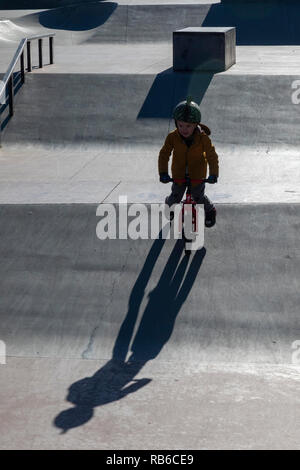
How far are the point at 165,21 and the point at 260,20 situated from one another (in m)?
2.89

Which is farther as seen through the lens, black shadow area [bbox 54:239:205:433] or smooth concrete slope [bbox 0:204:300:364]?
smooth concrete slope [bbox 0:204:300:364]

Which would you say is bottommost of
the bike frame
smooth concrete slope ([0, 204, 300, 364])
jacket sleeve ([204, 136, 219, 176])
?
smooth concrete slope ([0, 204, 300, 364])

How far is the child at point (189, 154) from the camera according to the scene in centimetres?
799

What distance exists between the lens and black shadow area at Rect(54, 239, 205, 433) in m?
5.96

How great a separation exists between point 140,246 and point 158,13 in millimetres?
17052

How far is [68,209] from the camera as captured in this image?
9.67 metres

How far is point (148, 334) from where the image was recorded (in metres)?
7.28

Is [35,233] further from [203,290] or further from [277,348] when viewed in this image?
[277,348]

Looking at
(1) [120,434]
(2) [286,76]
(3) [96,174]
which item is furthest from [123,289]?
(2) [286,76]

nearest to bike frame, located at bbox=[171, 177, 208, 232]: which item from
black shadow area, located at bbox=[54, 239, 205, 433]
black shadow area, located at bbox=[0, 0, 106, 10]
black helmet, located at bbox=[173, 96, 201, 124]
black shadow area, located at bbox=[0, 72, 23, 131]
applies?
black shadow area, located at bbox=[54, 239, 205, 433]

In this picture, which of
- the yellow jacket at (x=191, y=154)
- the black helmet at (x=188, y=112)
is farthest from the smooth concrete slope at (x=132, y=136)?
the black helmet at (x=188, y=112)

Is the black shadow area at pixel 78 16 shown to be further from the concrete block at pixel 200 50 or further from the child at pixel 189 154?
the child at pixel 189 154

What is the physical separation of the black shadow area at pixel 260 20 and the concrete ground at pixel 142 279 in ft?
22.8

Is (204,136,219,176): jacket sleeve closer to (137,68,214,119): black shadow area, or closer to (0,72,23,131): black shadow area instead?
(137,68,214,119): black shadow area
